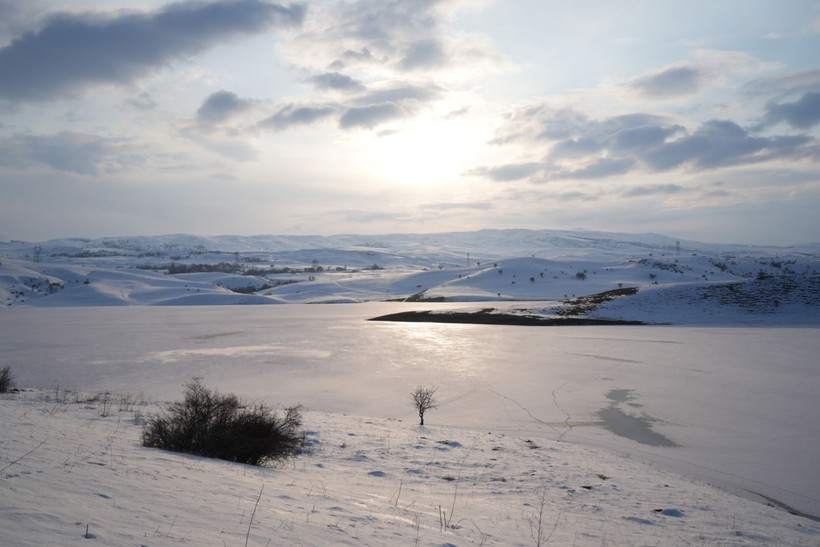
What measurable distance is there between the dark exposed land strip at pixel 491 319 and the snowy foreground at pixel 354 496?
28383 mm

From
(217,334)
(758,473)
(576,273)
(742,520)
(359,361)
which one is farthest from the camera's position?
(576,273)

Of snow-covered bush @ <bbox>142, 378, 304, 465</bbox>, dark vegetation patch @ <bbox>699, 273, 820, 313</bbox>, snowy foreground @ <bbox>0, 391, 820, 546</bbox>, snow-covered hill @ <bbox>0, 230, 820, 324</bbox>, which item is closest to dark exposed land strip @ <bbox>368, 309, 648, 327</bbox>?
snow-covered hill @ <bbox>0, 230, 820, 324</bbox>

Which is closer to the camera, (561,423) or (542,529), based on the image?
(542,529)

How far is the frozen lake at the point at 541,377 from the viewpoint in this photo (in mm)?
11359

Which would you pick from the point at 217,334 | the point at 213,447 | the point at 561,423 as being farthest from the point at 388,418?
the point at 217,334

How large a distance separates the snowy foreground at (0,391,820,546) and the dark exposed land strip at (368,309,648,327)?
2838cm

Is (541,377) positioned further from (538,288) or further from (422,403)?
(538,288)

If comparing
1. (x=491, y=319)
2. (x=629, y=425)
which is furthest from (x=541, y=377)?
(x=491, y=319)

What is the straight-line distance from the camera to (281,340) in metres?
29.2

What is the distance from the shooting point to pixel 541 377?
18875 millimetres

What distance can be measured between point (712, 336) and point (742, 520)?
82.1 ft

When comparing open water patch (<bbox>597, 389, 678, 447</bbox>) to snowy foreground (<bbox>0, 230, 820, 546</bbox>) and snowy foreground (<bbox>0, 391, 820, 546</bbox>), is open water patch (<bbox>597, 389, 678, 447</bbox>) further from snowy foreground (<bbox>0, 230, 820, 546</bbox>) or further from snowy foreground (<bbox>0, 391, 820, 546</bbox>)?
snowy foreground (<bbox>0, 391, 820, 546</bbox>)

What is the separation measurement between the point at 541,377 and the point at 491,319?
21.6m

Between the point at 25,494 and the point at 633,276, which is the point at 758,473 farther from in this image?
the point at 633,276
